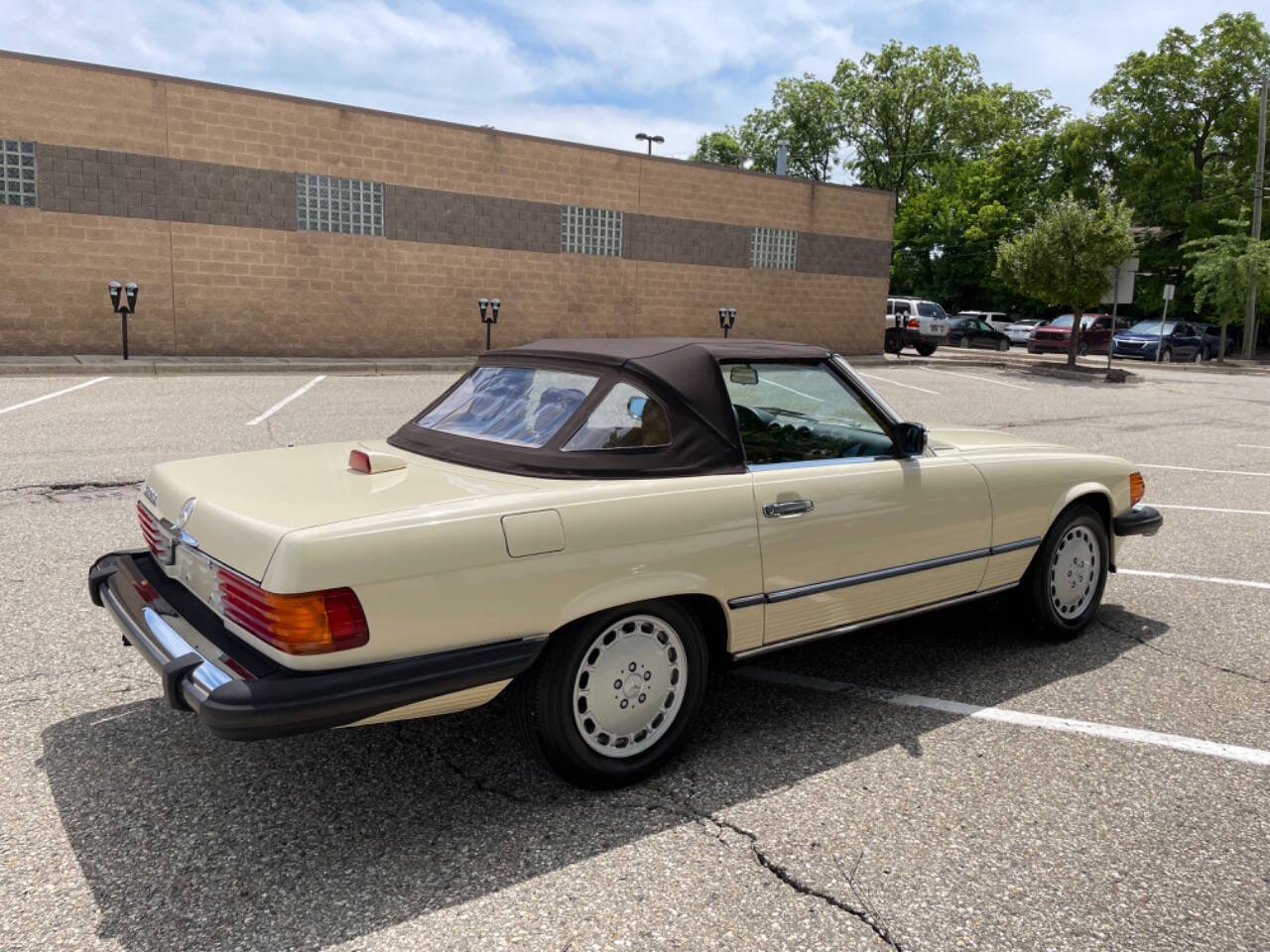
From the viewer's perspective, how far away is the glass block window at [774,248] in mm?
26844

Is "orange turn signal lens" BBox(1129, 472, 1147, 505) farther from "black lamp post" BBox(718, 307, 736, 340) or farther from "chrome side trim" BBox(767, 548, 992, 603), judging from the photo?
"black lamp post" BBox(718, 307, 736, 340)

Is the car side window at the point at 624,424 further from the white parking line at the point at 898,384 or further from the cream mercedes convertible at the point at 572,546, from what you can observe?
the white parking line at the point at 898,384

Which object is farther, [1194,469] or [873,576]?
[1194,469]

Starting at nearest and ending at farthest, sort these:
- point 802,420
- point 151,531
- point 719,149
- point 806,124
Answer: point 151,531
point 802,420
point 806,124
point 719,149

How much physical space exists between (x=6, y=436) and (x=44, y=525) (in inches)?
169

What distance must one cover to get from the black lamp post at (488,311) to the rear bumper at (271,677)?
19632 mm

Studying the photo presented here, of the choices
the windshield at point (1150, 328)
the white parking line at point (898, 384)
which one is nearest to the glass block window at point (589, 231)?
the white parking line at point (898, 384)

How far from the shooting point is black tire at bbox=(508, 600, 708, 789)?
292 cm

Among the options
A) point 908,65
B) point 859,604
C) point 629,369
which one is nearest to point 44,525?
point 629,369

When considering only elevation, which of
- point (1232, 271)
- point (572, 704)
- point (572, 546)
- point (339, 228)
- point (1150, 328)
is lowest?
point (572, 704)

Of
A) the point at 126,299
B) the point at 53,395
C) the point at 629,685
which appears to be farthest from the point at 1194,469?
the point at 126,299

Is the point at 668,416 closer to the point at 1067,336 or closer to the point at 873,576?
the point at 873,576

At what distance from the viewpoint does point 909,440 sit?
3.89 metres

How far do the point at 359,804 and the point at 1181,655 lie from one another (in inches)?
144
